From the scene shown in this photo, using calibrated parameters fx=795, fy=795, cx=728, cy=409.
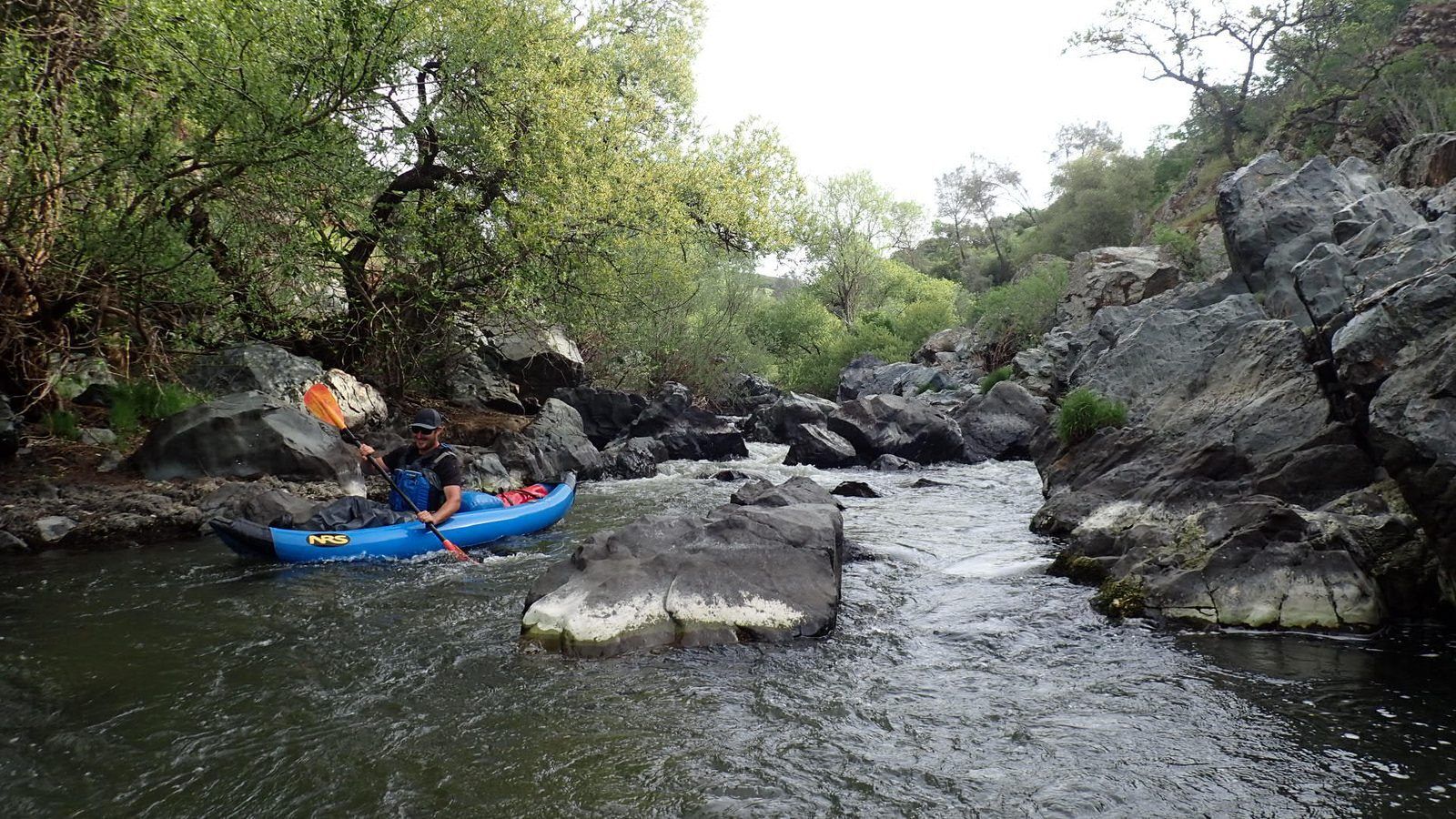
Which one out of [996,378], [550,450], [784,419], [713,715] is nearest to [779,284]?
[996,378]

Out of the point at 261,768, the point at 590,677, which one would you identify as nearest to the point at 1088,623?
the point at 590,677

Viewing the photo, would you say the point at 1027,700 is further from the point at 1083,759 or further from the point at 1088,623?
the point at 1088,623

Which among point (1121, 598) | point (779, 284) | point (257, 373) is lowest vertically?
point (1121, 598)

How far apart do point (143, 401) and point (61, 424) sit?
0.92 metres

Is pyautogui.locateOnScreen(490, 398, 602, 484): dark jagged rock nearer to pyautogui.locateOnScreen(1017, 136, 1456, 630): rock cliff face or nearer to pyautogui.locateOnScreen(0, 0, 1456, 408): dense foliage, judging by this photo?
pyautogui.locateOnScreen(0, 0, 1456, 408): dense foliage

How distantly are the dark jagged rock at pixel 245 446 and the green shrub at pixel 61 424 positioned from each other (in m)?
0.95

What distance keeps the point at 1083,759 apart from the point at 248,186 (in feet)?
30.9

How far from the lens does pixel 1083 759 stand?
3.38 m

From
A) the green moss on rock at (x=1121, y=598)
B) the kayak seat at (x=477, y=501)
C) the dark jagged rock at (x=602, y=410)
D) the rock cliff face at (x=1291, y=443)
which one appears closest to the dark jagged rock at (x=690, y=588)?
the green moss on rock at (x=1121, y=598)

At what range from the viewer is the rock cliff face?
4371 mm

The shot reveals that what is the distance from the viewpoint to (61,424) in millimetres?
9070

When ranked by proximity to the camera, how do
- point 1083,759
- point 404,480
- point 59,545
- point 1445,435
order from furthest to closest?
1. point 404,480
2. point 59,545
3. point 1445,435
4. point 1083,759

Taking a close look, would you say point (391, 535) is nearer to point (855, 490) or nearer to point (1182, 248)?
point (855, 490)

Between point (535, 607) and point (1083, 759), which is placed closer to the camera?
point (1083, 759)
